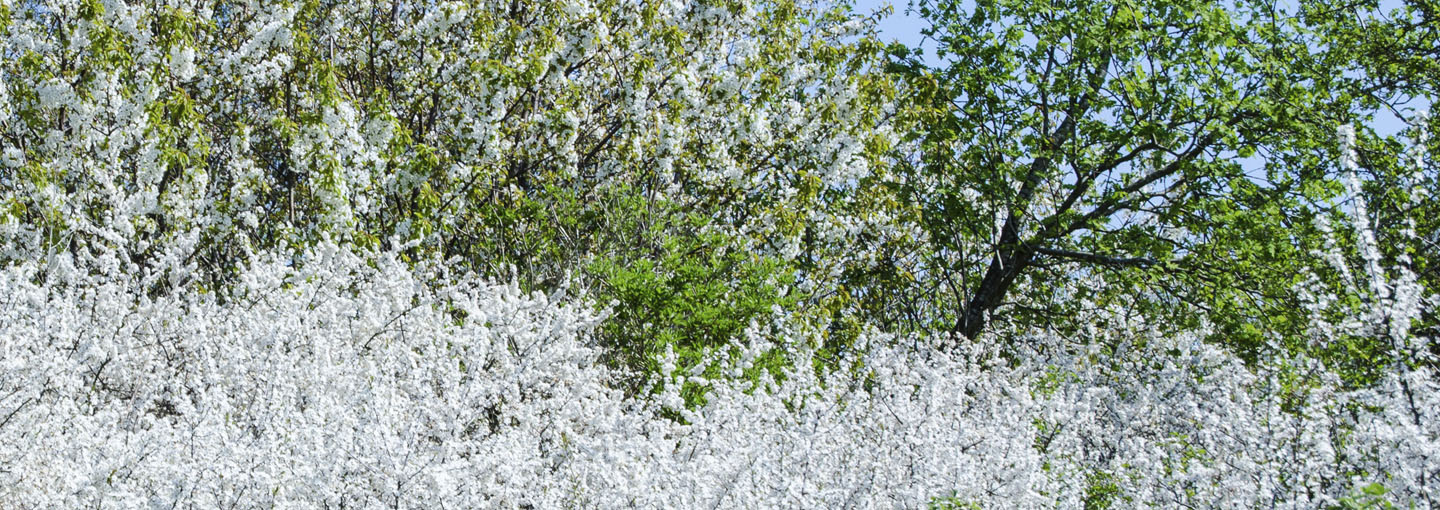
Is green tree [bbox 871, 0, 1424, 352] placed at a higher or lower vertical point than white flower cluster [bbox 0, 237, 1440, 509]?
higher

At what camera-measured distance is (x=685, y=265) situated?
7875 mm

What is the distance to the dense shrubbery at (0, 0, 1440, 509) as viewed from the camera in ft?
15.8

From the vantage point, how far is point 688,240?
906cm

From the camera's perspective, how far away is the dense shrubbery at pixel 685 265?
482 centimetres

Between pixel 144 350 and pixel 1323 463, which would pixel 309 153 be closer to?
pixel 144 350

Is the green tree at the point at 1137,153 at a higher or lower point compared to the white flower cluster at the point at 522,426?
higher

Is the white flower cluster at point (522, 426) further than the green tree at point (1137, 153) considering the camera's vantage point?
No

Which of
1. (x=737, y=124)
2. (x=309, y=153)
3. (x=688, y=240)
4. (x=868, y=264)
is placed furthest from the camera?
(x=868, y=264)

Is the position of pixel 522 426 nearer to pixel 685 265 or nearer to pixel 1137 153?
pixel 685 265

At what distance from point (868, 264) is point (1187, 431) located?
4673 millimetres

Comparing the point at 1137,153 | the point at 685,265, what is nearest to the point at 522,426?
the point at 685,265

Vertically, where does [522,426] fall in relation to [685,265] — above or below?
below

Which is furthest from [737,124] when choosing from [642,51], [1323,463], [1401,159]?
[1323,463]

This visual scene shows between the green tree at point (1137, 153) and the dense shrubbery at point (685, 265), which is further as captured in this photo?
the green tree at point (1137, 153)
